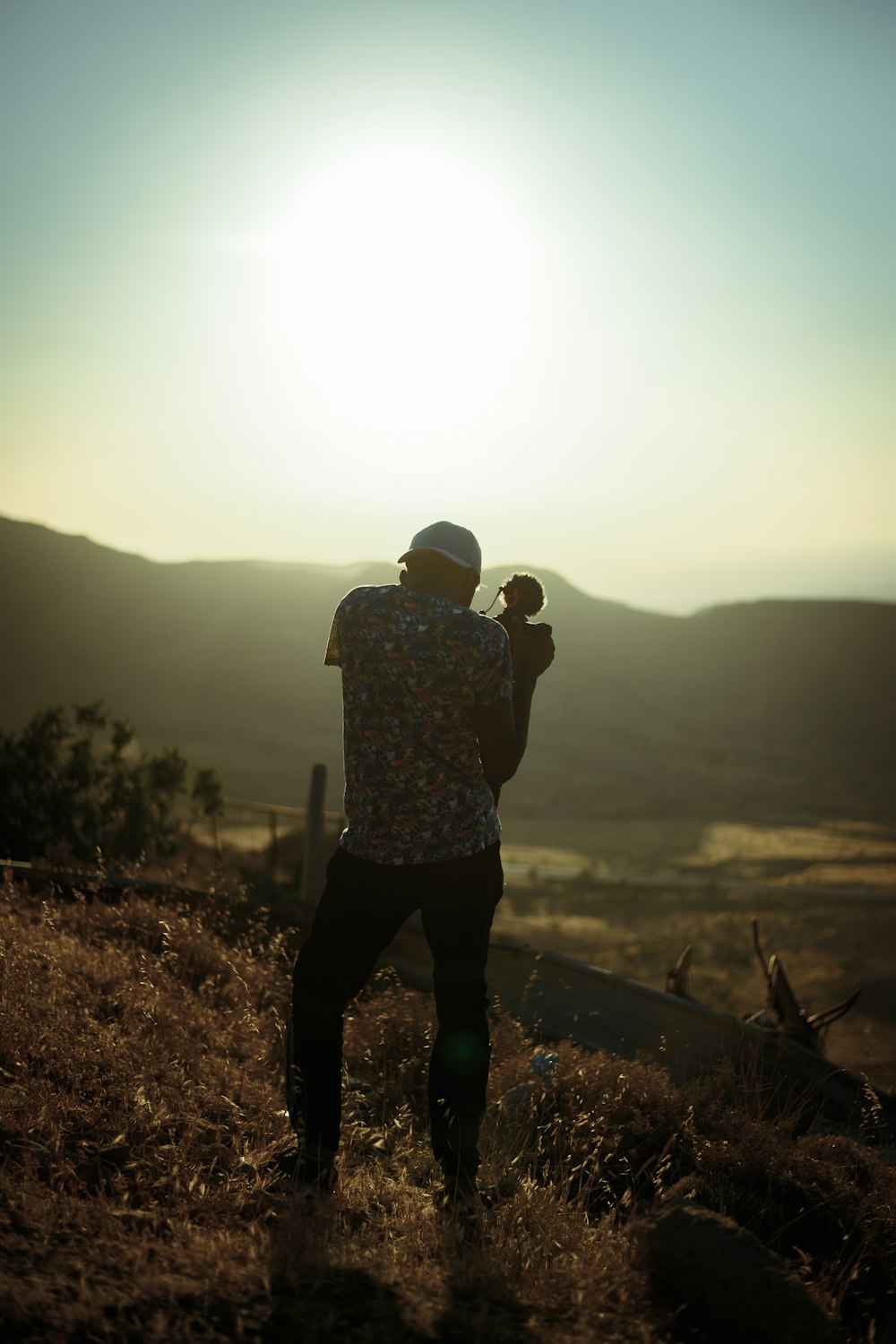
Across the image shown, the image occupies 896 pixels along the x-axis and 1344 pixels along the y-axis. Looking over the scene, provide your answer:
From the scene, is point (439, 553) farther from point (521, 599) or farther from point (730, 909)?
point (730, 909)

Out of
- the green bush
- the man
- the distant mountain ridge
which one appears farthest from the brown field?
the distant mountain ridge

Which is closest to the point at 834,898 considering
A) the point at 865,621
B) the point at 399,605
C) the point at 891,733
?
the point at 399,605

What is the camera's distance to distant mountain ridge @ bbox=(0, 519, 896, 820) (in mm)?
50938

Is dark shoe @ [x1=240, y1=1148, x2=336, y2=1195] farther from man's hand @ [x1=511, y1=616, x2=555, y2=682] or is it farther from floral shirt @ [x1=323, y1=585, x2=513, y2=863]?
man's hand @ [x1=511, y1=616, x2=555, y2=682]

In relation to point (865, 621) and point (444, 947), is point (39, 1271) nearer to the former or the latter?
point (444, 947)

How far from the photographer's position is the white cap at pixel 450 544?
2699mm

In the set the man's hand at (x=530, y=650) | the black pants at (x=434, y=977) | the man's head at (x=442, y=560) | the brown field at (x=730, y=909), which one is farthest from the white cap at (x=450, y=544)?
the brown field at (x=730, y=909)

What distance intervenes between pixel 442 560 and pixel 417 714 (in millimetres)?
430

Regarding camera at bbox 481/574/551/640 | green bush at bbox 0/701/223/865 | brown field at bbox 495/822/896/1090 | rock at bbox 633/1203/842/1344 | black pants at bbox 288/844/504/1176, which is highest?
camera at bbox 481/574/551/640

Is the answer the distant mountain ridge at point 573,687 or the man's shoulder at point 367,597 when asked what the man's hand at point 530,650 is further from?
the distant mountain ridge at point 573,687

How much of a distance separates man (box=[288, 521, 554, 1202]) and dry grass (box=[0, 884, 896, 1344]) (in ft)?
0.86

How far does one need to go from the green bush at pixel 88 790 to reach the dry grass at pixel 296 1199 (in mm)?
5373

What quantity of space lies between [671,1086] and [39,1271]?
259cm

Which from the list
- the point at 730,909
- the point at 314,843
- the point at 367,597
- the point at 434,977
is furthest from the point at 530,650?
the point at 730,909
